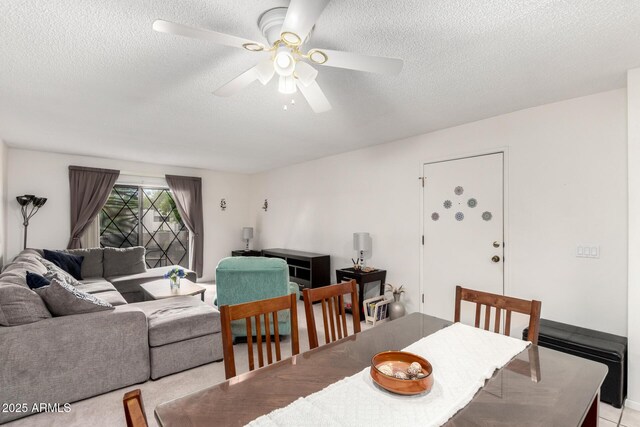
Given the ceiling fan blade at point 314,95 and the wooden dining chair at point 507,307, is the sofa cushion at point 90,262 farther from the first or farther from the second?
the wooden dining chair at point 507,307

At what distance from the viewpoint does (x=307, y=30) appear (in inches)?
54.9

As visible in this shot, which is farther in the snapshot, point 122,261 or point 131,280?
point 122,261

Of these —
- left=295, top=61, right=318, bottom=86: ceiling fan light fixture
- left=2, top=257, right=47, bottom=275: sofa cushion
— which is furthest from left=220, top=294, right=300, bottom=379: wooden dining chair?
left=2, top=257, right=47, bottom=275: sofa cushion

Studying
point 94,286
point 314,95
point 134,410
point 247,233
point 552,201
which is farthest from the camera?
point 247,233

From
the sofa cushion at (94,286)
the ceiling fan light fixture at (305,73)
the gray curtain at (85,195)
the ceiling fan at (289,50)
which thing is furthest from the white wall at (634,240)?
the gray curtain at (85,195)

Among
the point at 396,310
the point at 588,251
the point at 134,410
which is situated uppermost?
the point at 588,251

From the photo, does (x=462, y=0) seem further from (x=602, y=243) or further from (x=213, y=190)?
(x=213, y=190)

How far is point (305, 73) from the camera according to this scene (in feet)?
5.71

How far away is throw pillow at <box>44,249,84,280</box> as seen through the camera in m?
4.38

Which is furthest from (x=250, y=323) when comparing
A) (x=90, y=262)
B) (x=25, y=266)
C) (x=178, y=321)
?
(x=90, y=262)

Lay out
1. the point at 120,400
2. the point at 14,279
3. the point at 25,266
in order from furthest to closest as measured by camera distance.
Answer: the point at 25,266 < the point at 14,279 < the point at 120,400

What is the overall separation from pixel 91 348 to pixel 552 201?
13.1 ft

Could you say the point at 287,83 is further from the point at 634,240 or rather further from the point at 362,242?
the point at 362,242

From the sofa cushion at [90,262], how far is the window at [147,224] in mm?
782
